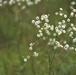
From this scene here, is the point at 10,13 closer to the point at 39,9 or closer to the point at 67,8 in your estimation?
the point at 39,9

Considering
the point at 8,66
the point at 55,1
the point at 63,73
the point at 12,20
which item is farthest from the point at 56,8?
the point at 63,73

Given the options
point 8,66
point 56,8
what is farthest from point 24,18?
point 8,66

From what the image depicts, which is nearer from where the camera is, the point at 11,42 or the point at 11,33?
the point at 11,42

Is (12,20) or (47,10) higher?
(12,20)

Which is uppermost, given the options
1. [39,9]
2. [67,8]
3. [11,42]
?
[39,9]

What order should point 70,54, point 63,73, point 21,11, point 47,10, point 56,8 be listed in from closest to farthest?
1. point 63,73
2. point 70,54
3. point 47,10
4. point 56,8
5. point 21,11

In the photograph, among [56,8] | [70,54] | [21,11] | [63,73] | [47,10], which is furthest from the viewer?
[21,11]

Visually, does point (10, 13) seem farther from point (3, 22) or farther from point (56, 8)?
point (56, 8)
